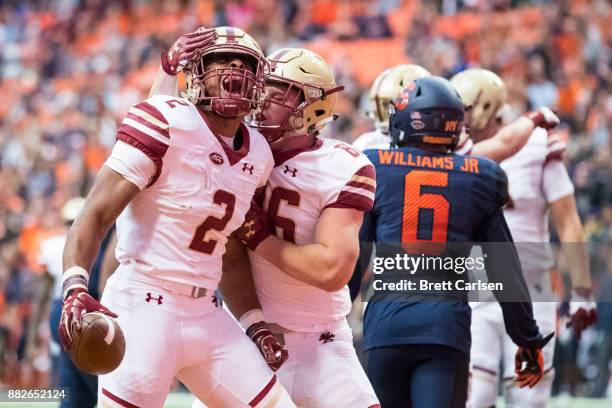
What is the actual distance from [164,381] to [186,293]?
0.31m

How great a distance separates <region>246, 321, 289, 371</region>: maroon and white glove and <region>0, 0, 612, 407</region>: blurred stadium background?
166 inches

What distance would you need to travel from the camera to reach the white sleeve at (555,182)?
6578 mm

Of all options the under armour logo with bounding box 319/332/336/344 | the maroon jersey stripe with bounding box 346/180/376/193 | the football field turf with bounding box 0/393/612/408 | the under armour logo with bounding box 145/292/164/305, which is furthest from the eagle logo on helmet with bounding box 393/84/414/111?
the football field turf with bounding box 0/393/612/408

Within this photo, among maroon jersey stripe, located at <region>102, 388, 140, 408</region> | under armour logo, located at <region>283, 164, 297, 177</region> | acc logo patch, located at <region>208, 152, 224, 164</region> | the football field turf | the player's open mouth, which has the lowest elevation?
the football field turf

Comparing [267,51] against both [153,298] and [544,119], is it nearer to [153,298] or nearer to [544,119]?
[544,119]

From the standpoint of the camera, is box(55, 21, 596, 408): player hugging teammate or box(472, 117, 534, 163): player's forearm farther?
box(472, 117, 534, 163): player's forearm

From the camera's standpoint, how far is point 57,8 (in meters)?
18.5

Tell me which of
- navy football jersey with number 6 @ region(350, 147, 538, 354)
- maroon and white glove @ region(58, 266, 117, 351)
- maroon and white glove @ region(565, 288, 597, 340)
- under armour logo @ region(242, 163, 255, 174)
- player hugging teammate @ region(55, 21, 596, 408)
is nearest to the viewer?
maroon and white glove @ region(58, 266, 117, 351)

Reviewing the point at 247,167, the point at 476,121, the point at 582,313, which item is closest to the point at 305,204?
the point at 247,167

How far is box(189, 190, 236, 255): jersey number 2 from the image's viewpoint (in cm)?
403

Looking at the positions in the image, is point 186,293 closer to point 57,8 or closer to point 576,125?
point 576,125

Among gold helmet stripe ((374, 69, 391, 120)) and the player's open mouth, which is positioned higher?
the player's open mouth

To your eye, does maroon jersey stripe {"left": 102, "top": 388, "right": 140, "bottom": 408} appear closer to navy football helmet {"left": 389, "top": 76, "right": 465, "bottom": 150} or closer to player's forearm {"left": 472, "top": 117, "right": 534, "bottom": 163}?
navy football helmet {"left": 389, "top": 76, "right": 465, "bottom": 150}

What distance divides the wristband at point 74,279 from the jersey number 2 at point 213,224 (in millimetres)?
456
